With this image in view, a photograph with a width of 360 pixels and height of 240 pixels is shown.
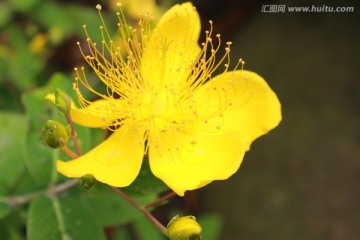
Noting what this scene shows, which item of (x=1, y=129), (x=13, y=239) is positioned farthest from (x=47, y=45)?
(x=13, y=239)

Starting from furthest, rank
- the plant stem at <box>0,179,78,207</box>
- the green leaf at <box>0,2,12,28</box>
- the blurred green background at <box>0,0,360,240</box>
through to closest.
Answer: the blurred green background at <box>0,0,360,240</box>, the green leaf at <box>0,2,12,28</box>, the plant stem at <box>0,179,78,207</box>

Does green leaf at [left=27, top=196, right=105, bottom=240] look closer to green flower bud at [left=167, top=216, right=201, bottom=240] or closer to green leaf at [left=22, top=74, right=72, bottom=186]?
green leaf at [left=22, top=74, right=72, bottom=186]

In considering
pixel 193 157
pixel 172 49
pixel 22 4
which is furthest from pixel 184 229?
pixel 22 4

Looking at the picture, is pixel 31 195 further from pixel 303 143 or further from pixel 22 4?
pixel 303 143

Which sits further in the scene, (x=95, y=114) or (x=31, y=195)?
(x=31, y=195)

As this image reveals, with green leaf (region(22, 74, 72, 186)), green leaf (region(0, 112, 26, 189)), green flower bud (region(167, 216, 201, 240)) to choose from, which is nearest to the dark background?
green leaf (region(0, 112, 26, 189))

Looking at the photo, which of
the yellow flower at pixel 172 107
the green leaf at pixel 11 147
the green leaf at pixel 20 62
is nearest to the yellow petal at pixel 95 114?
the yellow flower at pixel 172 107
